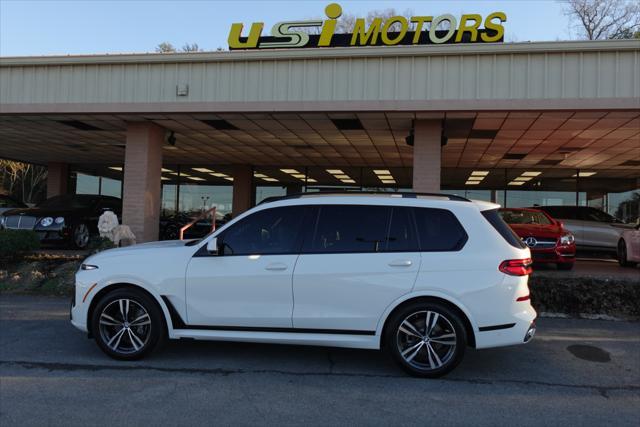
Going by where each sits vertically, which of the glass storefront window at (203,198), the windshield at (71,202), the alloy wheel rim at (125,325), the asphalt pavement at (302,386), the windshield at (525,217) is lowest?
the asphalt pavement at (302,386)

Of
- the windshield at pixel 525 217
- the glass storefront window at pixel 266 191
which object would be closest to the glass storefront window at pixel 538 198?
the glass storefront window at pixel 266 191

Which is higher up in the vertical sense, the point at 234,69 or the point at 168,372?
the point at 234,69

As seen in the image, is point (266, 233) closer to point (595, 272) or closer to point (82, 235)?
point (595, 272)

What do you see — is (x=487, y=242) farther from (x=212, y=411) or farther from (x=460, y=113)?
(x=460, y=113)

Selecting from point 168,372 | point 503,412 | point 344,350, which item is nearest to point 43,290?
point 168,372

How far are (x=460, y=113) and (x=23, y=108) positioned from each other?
9.39 metres

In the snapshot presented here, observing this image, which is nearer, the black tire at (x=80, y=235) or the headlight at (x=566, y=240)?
the headlight at (x=566, y=240)

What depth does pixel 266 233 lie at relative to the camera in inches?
212

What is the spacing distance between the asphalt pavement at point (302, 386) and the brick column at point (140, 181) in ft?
18.8

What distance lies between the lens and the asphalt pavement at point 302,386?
13.5ft

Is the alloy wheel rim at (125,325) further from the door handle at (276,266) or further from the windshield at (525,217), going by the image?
the windshield at (525,217)

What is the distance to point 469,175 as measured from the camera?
2148cm

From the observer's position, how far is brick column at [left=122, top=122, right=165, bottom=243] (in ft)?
39.7

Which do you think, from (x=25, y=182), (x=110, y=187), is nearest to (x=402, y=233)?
(x=110, y=187)
